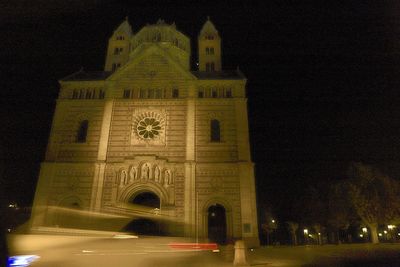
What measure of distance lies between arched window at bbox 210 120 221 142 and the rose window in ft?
18.1

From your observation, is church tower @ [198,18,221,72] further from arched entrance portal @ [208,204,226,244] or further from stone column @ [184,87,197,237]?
arched entrance portal @ [208,204,226,244]

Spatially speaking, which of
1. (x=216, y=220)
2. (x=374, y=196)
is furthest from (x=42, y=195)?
(x=374, y=196)

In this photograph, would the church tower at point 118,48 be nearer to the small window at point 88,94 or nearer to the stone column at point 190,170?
the small window at point 88,94

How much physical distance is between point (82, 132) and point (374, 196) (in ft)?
109

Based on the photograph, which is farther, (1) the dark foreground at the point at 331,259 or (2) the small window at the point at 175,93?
(2) the small window at the point at 175,93

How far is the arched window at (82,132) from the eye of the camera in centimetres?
3066

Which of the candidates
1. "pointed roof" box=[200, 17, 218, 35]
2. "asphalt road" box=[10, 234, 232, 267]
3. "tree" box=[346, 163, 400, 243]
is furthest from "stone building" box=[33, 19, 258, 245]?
"asphalt road" box=[10, 234, 232, 267]

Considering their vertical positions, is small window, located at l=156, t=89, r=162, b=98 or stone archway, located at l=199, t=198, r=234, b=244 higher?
small window, located at l=156, t=89, r=162, b=98

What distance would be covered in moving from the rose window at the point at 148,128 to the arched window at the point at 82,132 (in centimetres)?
575

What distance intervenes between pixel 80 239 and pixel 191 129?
2175cm

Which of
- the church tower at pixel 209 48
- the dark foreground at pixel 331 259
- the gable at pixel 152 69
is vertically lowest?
the dark foreground at pixel 331 259

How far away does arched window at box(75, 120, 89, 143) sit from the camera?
30661 millimetres

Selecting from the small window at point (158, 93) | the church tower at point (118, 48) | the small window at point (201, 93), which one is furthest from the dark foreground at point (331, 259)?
the church tower at point (118, 48)

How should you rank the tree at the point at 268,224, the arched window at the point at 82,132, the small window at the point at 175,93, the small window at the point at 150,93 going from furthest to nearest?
the tree at the point at 268,224, the small window at the point at 175,93, the small window at the point at 150,93, the arched window at the point at 82,132
